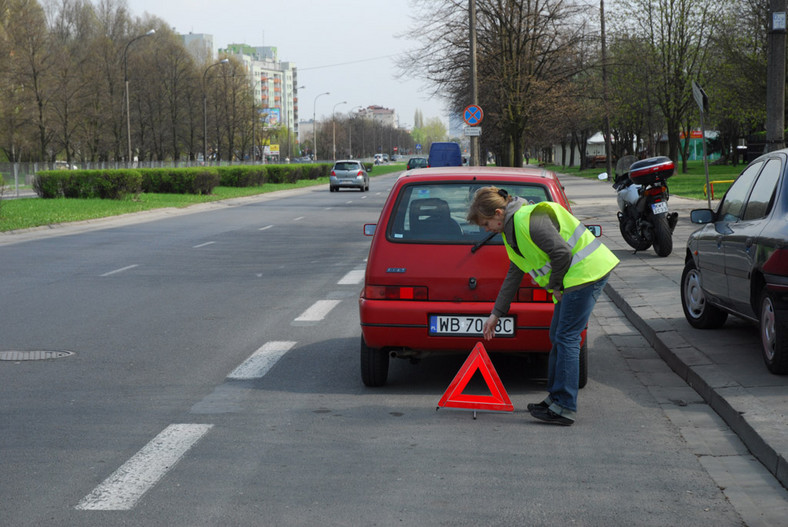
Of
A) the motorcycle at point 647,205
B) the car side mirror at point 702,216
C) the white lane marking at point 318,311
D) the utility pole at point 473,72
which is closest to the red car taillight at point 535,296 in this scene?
→ the car side mirror at point 702,216

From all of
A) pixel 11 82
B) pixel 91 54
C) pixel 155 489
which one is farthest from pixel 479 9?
pixel 91 54

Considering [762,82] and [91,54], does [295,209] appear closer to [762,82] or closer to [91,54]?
[762,82]

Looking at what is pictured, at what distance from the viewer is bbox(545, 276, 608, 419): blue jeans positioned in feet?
19.7

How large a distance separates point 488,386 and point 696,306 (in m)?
3.56

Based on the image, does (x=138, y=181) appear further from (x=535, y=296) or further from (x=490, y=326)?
(x=490, y=326)

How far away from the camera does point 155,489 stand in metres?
4.73

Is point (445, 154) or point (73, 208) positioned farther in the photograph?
point (445, 154)

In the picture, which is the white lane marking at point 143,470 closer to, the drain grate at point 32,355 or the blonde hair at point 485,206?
the blonde hair at point 485,206

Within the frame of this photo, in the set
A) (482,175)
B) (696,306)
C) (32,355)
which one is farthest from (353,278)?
(482,175)

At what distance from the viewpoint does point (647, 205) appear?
15383mm

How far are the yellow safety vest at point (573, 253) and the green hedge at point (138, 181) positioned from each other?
33560 mm

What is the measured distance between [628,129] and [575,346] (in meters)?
68.5

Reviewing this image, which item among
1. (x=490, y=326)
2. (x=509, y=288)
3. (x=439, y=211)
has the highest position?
(x=439, y=211)

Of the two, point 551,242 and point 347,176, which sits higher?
point 551,242
